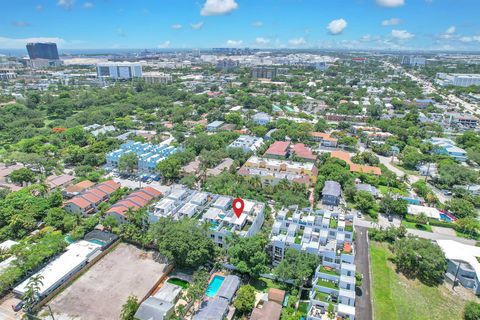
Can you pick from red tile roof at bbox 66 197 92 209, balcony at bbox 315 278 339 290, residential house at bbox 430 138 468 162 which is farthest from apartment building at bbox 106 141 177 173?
residential house at bbox 430 138 468 162

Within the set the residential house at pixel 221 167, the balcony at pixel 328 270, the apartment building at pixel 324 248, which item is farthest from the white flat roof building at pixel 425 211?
the residential house at pixel 221 167

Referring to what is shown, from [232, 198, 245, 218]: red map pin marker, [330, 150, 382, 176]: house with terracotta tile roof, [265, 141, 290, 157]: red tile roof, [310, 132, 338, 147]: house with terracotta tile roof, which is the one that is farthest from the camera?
[310, 132, 338, 147]: house with terracotta tile roof

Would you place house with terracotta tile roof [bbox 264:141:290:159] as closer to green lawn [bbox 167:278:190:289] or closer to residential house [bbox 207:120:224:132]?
residential house [bbox 207:120:224:132]

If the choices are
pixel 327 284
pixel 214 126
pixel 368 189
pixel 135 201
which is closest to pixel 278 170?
pixel 368 189

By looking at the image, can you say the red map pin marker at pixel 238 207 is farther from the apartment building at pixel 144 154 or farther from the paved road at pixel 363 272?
the apartment building at pixel 144 154

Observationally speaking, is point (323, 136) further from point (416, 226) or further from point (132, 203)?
point (132, 203)

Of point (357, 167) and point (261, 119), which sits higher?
point (261, 119)
